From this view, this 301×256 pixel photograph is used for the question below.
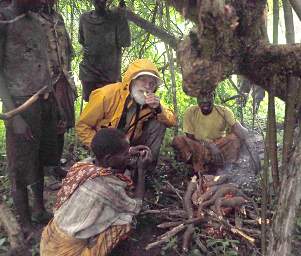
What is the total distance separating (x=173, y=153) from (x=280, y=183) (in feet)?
11.1

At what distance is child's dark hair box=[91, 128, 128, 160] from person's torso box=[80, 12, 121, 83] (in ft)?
10.0

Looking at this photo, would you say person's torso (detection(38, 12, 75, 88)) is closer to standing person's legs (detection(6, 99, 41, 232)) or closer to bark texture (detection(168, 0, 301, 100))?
standing person's legs (detection(6, 99, 41, 232))

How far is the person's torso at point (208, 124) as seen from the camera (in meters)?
5.24

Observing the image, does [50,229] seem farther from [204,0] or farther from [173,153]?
[173,153]

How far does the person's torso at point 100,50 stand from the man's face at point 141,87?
1.81 m

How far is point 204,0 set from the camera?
65.8 inches

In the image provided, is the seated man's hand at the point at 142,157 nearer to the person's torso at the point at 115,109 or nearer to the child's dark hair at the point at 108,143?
the child's dark hair at the point at 108,143

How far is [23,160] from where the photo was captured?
3699 mm

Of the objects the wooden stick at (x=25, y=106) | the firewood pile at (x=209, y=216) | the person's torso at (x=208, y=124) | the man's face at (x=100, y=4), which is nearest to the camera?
the wooden stick at (x=25, y=106)

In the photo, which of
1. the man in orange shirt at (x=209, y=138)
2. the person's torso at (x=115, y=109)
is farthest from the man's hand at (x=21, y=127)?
the man in orange shirt at (x=209, y=138)

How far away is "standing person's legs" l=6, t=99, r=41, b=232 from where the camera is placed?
367 cm

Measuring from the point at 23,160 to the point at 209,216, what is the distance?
1593 millimetres

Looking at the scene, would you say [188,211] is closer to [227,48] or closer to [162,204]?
[162,204]

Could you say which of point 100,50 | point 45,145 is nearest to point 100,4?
point 100,50
